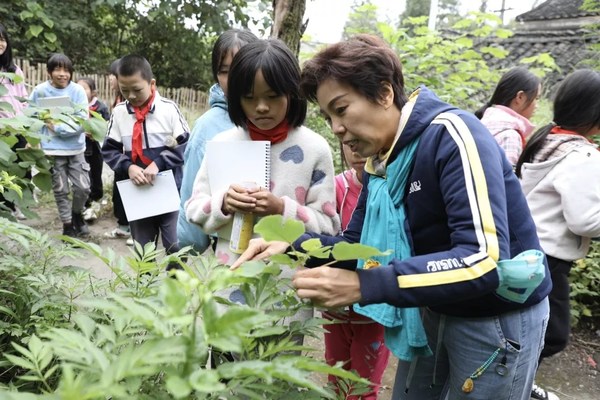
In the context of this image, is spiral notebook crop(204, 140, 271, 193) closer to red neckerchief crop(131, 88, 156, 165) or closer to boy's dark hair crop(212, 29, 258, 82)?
boy's dark hair crop(212, 29, 258, 82)

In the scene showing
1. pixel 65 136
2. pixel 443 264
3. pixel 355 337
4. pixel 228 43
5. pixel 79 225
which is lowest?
pixel 79 225

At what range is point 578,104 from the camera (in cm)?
209

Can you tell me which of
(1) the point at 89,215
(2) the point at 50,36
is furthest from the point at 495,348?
(2) the point at 50,36

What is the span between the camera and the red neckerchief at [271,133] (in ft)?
5.32

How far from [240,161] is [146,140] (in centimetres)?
176

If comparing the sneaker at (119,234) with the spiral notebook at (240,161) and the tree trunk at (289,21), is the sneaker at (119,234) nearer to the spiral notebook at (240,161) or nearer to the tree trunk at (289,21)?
the tree trunk at (289,21)

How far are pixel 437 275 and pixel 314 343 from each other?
230 cm

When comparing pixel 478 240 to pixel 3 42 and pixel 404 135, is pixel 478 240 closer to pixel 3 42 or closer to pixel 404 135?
pixel 404 135

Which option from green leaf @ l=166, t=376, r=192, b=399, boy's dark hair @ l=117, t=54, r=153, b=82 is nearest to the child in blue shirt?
boy's dark hair @ l=117, t=54, r=153, b=82

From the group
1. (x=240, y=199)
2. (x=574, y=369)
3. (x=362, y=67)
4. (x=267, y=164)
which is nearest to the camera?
(x=362, y=67)

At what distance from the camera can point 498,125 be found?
287cm

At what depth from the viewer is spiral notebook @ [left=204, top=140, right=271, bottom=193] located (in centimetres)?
154

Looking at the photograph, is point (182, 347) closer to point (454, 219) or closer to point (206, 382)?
point (206, 382)

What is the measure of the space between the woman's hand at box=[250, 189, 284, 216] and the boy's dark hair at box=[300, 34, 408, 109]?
40cm
